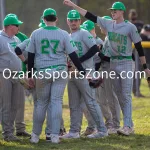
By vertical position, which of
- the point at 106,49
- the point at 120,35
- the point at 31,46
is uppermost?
the point at 120,35

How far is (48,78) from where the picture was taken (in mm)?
9734

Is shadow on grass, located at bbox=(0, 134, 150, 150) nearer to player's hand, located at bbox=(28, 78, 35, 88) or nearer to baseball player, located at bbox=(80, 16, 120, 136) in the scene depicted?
baseball player, located at bbox=(80, 16, 120, 136)

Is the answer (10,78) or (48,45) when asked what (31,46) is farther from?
(10,78)

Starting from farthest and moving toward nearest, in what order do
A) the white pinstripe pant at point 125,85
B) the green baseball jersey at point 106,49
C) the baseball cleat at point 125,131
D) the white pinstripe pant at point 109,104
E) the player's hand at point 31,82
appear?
the white pinstripe pant at point 109,104 → the green baseball jersey at point 106,49 → the white pinstripe pant at point 125,85 → the baseball cleat at point 125,131 → the player's hand at point 31,82

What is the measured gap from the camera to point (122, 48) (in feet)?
34.9

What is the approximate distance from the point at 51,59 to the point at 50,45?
0.21 m

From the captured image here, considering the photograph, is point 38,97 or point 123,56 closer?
point 38,97

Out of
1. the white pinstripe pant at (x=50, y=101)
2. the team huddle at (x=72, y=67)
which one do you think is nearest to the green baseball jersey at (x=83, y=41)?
the team huddle at (x=72, y=67)

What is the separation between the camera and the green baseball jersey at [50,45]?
31.7ft

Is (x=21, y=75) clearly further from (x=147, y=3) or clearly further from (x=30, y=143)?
(x=147, y=3)

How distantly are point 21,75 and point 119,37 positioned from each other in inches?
67.4

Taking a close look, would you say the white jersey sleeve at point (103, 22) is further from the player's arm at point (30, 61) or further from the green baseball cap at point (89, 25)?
the player's arm at point (30, 61)

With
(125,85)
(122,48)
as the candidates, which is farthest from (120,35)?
(125,85)

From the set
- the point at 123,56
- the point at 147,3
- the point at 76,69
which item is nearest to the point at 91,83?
the point at 76,69
